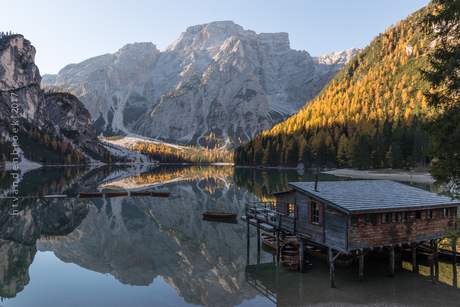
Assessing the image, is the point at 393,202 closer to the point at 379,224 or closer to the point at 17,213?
the point at 379,224

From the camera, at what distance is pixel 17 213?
47.5 m

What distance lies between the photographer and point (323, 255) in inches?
985

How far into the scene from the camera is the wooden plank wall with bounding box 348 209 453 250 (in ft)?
64.7

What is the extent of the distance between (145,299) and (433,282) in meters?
21.0

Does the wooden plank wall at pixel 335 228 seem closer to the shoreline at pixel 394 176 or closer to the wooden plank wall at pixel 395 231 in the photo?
the wooden plank wall at pixel 395 231

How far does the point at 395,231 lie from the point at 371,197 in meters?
2.89

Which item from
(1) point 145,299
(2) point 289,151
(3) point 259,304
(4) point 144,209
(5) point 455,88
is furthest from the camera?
(2) point 289,151

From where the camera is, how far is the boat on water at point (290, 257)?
23.7 metres

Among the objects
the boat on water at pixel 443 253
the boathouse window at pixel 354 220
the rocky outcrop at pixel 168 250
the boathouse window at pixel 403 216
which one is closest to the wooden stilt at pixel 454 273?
the boat on water at pixel 443 253

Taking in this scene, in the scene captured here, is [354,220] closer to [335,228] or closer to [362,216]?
[362,216]

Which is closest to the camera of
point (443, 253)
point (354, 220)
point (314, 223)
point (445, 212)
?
point (354, 220)

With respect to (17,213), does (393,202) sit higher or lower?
higher

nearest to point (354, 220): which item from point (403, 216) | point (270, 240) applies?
point (403, 216)

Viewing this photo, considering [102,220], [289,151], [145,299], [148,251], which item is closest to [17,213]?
[102,220]
